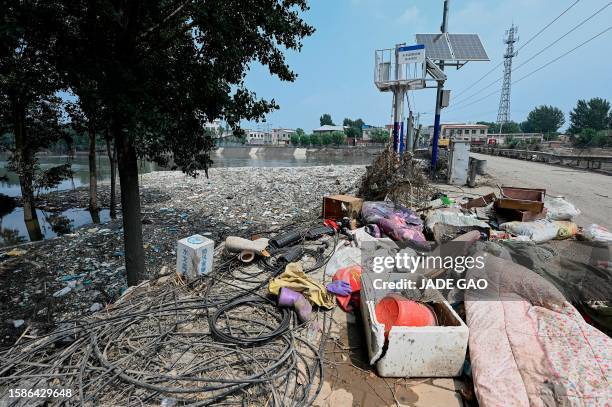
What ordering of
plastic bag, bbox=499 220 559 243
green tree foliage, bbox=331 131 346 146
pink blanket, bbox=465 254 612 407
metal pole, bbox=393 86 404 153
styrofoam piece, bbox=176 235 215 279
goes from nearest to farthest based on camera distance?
pink blanket, bbox=465 254 612 407, styrofoam piece, bbox=176 235 215 279, plastic bag, bbox=499 220 559 243, metal pole, bbox=393 86 404 153, green tree foliage, bbox=331 131 346 146

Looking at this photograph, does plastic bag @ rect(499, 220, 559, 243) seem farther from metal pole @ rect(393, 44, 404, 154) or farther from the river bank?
metal pole @ rect(393, 44, 404, 154)

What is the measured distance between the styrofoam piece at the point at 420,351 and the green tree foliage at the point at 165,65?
337 cm

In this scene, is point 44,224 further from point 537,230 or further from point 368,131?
point 368,131

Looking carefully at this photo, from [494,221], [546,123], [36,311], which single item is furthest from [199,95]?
[546,123]

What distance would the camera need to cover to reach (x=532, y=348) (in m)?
2.07

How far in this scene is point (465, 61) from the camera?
32.8ft

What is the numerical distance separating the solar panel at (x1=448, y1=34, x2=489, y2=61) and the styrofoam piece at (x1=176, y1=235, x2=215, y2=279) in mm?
10294

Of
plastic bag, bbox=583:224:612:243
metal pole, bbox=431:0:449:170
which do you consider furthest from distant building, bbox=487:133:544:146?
plastic bag, bbox=583:224:612:243

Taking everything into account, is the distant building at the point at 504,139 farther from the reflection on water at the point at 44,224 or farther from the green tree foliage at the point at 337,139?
the reflection on water at the point at 44,224

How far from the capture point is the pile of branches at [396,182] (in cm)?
636

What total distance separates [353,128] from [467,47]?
76.8 metres

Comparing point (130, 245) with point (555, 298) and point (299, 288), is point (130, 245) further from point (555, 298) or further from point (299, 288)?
point (555, 298)

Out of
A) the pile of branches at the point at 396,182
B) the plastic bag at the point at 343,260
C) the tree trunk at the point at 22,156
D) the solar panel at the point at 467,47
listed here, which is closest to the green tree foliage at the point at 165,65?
the plastic bag at the point at 343,260

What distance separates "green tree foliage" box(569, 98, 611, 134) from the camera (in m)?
61.1
